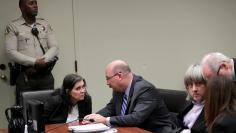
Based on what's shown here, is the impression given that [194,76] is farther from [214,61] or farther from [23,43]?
[23,43]

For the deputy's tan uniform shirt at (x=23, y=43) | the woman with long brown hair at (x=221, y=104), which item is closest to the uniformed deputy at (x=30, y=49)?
the deputy's tan uniform shirt at (x=23, y=43)

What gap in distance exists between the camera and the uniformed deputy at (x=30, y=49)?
4.68m

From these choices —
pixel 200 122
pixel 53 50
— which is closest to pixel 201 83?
pixel 200 122

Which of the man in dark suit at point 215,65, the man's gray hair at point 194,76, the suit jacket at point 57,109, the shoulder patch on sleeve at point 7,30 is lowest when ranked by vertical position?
the suit jacket at point 57,109

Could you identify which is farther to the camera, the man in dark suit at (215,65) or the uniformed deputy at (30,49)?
the uniformed deputy at (30,49)

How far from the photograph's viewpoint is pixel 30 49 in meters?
4.74

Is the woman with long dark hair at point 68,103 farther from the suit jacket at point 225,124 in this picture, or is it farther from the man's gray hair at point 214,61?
the suit jacket at point 225,124

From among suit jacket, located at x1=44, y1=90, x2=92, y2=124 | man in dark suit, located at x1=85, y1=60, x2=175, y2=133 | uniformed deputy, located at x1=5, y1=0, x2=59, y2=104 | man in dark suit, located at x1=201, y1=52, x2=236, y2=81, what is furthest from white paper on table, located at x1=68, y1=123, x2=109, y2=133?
uniformed deputy, located at x1=5, y1=0, x2=59, y2=104

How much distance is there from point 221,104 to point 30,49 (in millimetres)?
2956

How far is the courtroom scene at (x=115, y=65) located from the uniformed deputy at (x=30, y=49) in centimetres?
1

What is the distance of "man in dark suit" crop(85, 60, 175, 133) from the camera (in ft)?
10.7

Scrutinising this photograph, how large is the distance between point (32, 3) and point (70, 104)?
4.89 feet

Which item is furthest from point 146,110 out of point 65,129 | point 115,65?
point 65,129

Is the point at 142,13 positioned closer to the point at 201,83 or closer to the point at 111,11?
the point at 111,11
